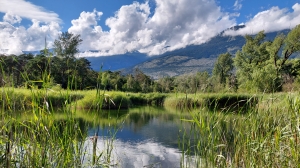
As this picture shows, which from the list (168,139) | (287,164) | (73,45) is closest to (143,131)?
(168,139)

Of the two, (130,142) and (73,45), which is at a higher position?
(73,45)

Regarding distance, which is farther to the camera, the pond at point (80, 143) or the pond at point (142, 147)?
the pond at point (142, 147)

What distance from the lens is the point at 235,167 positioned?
8.34ft

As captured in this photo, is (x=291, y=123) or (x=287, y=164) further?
(x=287, y=164)

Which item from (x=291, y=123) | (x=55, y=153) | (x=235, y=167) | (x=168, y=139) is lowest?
(x=168, y=139)

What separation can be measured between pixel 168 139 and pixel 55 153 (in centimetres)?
498

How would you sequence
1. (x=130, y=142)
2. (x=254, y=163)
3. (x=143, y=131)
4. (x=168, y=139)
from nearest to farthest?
(x=254, y=163) → (x=130, y=142) → (x=168, y=139) → (x=143, y=131)

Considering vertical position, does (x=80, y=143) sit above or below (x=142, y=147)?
above

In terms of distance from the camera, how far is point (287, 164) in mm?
2229

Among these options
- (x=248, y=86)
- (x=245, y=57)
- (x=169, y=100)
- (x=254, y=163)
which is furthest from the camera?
(x=245, y=57)

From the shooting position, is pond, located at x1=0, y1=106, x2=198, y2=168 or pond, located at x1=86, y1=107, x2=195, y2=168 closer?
pond, located at x1=0, y1=106, x2=198, y2=168

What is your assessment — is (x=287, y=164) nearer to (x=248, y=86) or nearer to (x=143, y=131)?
(x=248, y=86)

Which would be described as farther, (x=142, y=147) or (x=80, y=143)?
(x=142, y=147)

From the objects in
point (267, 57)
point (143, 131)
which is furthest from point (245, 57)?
point (143, 131)
